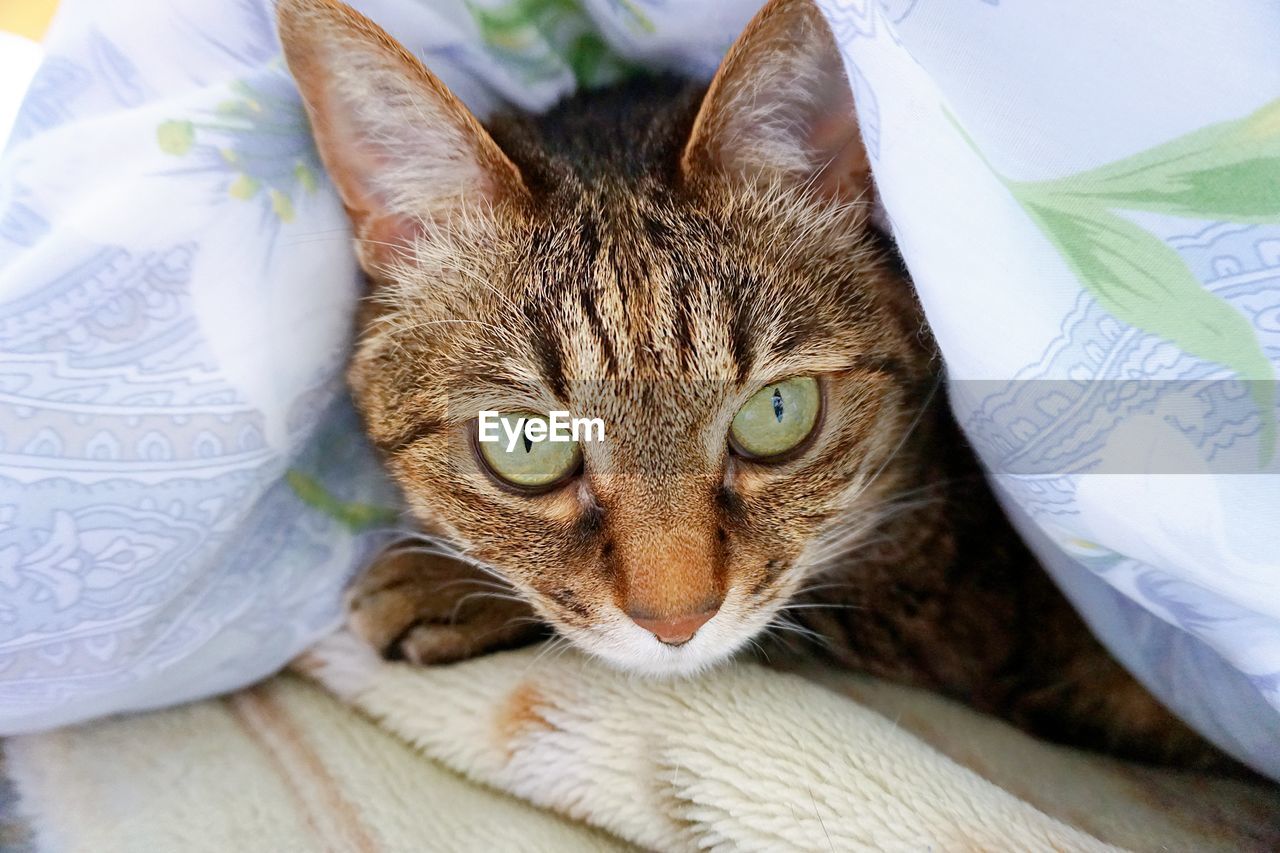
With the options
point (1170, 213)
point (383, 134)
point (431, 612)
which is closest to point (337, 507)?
point (431, 612)

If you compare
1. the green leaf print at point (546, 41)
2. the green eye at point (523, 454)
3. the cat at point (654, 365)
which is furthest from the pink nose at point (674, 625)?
the green leaf print at point (546, 41)

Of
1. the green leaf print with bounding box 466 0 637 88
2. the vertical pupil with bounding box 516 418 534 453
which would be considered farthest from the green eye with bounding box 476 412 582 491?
the green leaf print with bounding box 466 0 637 88

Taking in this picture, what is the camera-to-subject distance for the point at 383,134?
0.88 meters

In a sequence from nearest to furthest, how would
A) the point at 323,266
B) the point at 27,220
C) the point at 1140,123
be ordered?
the point at 1140,123 → the point at 27,220 → the point at 323,266

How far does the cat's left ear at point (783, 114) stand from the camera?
0.76m

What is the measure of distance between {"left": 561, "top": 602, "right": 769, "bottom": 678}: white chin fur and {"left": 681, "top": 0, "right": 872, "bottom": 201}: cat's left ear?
453 millimetres

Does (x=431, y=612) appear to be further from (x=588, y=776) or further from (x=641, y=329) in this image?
(x=641, y=329)

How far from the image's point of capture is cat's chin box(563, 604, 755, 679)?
84cm

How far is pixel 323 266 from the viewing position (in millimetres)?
925

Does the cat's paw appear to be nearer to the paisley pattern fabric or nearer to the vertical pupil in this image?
the paisley pattern fabric

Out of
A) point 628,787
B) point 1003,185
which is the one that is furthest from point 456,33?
point 628,787

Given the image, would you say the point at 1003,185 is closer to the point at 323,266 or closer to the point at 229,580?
the point at 323,266

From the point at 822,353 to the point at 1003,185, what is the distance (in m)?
0.24

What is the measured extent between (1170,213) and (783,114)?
0.37m
